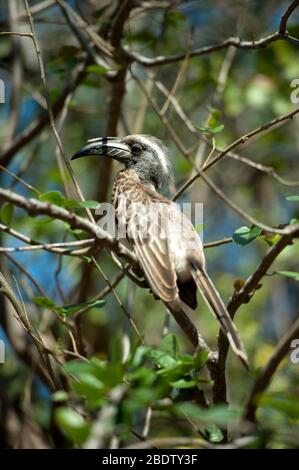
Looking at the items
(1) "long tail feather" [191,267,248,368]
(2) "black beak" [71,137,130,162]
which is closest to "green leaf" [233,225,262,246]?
(1) "long tail feather" [191,267,248,368]

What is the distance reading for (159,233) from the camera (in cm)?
356

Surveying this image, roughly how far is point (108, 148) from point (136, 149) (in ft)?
0.74

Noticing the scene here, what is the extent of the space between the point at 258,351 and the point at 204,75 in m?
2.11

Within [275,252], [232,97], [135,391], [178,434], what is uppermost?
[232,97]

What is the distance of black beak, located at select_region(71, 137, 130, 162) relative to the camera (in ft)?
13.4

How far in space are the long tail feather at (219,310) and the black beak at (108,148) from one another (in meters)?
1.02

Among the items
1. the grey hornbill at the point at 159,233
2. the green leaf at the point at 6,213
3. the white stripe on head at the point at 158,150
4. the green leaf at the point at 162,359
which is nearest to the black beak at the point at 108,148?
the grey hornbill at the point at 159,233

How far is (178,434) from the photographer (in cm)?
494

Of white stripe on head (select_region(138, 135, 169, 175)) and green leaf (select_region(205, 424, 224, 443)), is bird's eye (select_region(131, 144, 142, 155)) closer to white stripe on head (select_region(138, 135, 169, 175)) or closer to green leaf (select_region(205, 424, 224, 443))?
white stripe on head (select_region(138, 135, 169, 175))

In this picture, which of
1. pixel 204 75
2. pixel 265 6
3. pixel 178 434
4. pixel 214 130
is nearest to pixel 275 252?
pixel 214 130

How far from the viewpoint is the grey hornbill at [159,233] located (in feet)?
10.3

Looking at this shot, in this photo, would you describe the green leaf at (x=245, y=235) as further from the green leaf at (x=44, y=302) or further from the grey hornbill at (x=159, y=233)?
the green leaf at (x=44, y=302)
